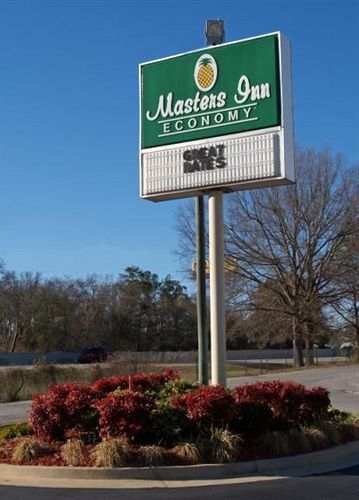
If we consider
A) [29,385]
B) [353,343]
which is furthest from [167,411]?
[353,343]

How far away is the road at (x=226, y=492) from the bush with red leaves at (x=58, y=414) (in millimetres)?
1649

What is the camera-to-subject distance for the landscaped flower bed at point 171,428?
9.39 meters

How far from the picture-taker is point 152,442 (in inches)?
391

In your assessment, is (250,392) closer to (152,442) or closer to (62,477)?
(152,442)

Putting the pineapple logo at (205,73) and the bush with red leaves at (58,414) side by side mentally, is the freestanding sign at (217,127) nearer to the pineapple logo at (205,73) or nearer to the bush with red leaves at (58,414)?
the pineapple logo at (205,73)

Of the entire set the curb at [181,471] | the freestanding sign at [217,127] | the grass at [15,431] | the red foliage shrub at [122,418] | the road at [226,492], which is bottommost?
the road at [226,492]

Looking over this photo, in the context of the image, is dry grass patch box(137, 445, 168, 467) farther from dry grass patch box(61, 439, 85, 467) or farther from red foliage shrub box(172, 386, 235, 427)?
red foliage shrub box(172, 386, 235, 427)

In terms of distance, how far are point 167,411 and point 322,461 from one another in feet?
7.78

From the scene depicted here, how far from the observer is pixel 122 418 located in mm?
9758

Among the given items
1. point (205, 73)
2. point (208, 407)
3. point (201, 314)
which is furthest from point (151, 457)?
point (205, 73)

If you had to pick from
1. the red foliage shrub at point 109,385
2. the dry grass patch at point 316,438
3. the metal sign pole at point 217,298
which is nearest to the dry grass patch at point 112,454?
the red foliage shrub at point 109,385

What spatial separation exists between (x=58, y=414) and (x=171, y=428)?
170cm

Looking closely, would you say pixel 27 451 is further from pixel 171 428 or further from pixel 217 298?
pixel 217 298

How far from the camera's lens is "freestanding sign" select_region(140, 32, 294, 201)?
12.9m
